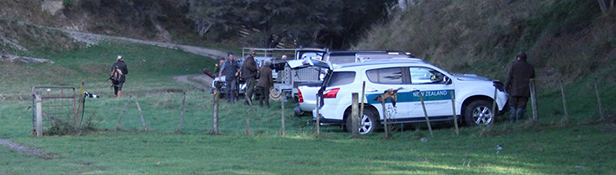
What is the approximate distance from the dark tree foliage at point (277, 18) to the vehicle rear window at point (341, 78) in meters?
35.9

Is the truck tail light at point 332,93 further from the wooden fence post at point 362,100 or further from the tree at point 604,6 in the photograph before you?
the tree at point 604,6

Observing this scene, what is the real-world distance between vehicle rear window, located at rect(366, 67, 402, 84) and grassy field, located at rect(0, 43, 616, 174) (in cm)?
118

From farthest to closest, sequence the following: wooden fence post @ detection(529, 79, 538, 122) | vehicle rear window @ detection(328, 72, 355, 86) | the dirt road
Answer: the dirt road < vehicle rear window @ detection(328, 72, 355, 86) < wooden fence post @ detection(529, 79, 538, 122)

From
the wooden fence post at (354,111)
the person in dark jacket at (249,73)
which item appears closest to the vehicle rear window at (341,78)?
the wooden fence post at (354,111)

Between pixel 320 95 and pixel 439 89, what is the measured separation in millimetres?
2557

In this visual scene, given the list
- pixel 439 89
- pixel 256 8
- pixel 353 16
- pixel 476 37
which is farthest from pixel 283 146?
pixel 353 16

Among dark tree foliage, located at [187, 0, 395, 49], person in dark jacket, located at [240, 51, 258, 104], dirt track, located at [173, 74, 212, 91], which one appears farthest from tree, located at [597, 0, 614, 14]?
dark tree foliage, located at [187, 0, 395, 49]

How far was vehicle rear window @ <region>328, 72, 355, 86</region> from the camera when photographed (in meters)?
18.7

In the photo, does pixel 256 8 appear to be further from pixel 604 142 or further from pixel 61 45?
pixel 604 142

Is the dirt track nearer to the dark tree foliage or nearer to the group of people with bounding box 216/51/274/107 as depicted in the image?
the dark tree foliage

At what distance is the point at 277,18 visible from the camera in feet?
186

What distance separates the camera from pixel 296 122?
2161 centimetres

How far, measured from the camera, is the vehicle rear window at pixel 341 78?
61.5 feet

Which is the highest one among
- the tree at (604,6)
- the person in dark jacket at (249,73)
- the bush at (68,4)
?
the bush at (68,4)
